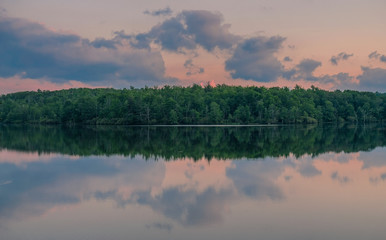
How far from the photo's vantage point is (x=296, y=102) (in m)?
122

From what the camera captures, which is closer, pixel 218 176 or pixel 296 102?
pixel 218 176

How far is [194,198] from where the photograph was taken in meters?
14.0

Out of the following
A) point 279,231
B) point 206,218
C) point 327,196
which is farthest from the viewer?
point 327,196

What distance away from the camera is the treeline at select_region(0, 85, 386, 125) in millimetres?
109481

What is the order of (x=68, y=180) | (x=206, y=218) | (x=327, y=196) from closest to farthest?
1. (x=206, y=218)
2. (x=327, y=196)
3. (x=68, y=180)

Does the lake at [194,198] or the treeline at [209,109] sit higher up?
the treeline at [209,109]

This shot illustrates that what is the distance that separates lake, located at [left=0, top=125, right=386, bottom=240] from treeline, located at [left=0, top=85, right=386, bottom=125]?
83574mm

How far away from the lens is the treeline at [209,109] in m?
109

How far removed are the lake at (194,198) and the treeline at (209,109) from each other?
274ft

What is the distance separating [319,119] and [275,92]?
17701mm

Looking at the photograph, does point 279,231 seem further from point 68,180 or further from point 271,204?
point 68,180

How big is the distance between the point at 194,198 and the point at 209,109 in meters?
104

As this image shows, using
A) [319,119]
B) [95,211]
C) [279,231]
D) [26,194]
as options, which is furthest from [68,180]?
[319,119]

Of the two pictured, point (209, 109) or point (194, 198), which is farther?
point (209, 109)
